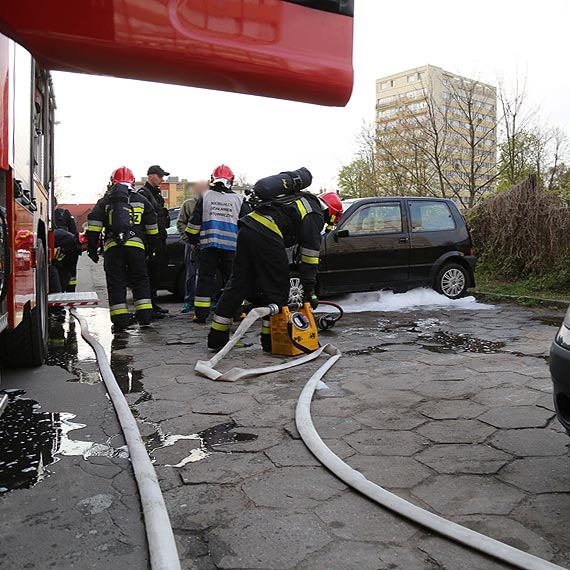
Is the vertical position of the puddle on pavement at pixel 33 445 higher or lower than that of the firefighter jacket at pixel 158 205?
lower

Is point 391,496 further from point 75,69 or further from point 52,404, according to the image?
point 52,404

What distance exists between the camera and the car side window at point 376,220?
8.16 meters

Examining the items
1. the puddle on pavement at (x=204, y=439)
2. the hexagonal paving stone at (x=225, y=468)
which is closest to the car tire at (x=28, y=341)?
the puddle on pavement at (x=204, y=439)

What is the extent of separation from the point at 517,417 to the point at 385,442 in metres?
0.89

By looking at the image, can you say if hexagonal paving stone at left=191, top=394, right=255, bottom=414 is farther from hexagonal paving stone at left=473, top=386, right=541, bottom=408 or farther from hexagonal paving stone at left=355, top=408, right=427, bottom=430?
hexagonal paving stone at left=473, top=386, right=541, bottom=408

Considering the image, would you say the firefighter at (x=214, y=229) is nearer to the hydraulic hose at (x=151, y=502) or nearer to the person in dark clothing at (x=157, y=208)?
the person in dark clothing at (x=157, y=208)

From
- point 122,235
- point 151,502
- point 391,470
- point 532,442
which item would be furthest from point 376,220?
point 151,502

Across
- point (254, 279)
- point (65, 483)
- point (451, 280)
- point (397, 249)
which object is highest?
point (397, 249)

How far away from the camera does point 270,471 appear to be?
2.72 meters

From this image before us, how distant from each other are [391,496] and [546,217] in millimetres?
8769

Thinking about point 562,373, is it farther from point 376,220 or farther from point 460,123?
point 460,123

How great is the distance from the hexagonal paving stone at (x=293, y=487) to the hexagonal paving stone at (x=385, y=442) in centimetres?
37

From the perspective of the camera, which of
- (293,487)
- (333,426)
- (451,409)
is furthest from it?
A: (451,409)

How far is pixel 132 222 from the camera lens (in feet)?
20.6
